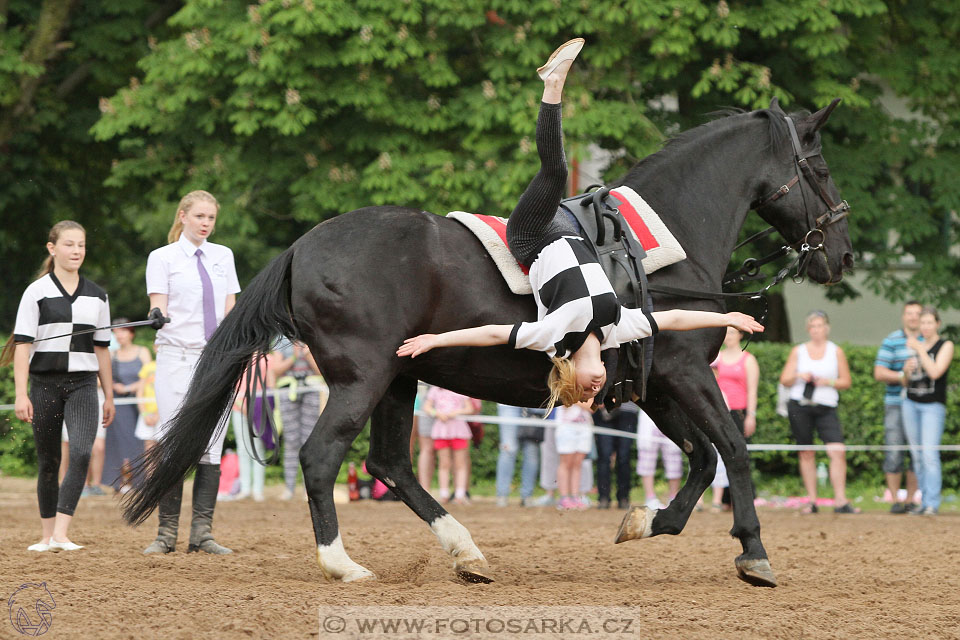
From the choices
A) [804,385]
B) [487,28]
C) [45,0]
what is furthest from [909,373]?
[45,0]

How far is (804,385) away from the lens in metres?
11.8

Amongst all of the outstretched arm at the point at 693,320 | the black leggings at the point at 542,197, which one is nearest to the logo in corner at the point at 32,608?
the black leggings at the point at 542,197

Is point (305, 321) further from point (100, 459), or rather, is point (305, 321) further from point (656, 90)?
point (656, 90)

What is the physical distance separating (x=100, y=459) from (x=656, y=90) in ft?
27.4

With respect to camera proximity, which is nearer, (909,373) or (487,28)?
(909,373)

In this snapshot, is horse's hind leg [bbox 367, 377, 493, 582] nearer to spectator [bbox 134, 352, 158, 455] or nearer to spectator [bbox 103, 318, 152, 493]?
spectator [bbox 134, 352, 158, 455]

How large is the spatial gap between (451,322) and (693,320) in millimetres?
1247

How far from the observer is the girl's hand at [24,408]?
701 centimetres

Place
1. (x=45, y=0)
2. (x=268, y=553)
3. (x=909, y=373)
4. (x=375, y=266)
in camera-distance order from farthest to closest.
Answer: (x=45, y=0)
(x=909, y=373)
(x=268, y=553)
(x=375, y=266)

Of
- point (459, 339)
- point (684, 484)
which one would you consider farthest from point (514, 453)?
point (459, 339)

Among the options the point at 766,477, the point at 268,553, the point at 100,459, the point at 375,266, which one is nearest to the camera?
the point at 375,266

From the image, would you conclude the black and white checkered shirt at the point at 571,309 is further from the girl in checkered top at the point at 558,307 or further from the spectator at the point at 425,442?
the spectator at the point at 425,442

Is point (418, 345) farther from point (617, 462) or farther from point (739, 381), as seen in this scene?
point (617, 462)

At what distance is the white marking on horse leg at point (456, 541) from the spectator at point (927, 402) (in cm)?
708
